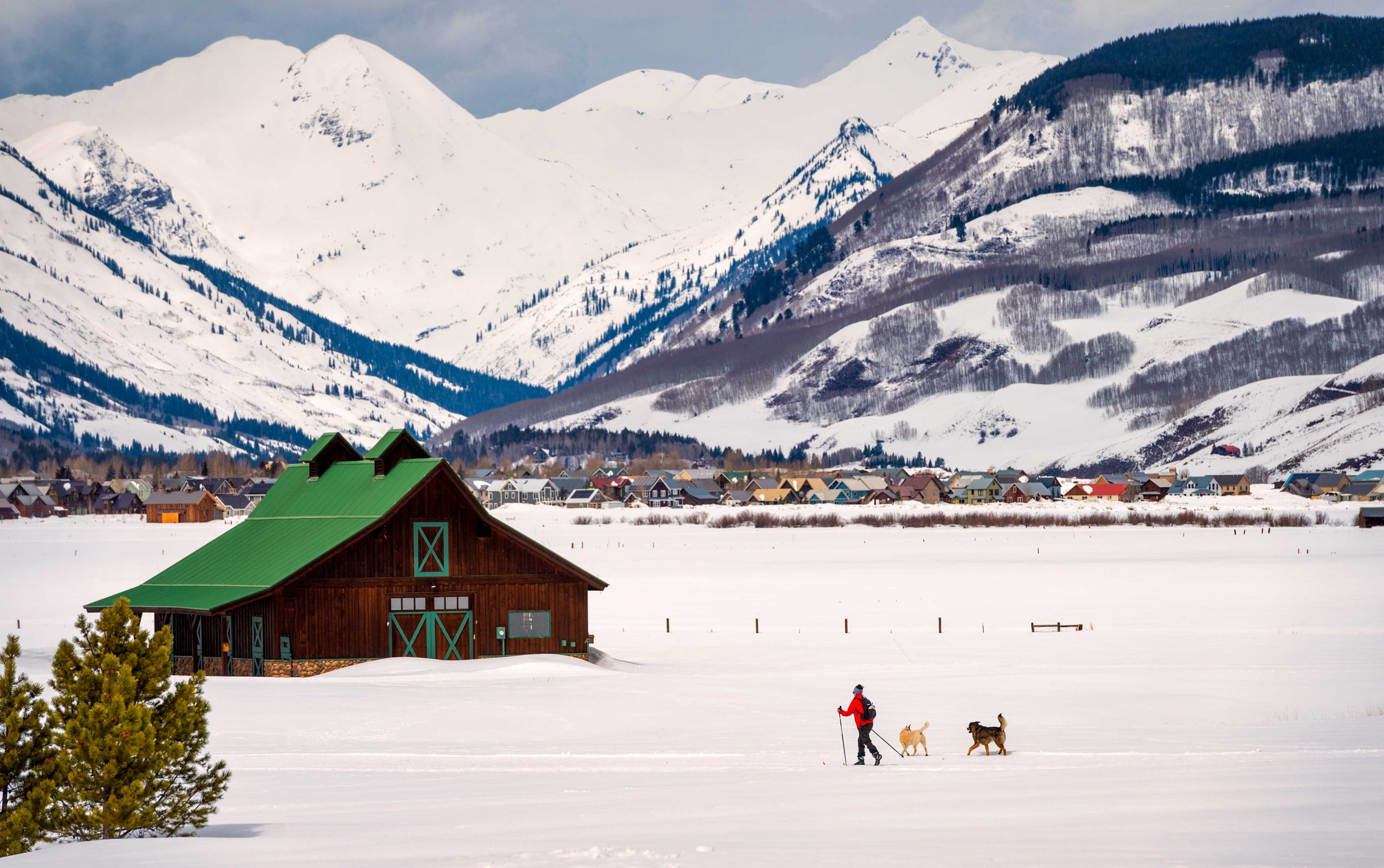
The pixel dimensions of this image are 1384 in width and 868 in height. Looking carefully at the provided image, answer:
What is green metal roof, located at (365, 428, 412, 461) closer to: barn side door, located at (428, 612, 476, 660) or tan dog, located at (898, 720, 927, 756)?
barn side door, located at (428, 612, 476, 660)

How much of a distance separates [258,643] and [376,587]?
4.02 m

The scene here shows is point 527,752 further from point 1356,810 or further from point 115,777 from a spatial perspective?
point 1356,810

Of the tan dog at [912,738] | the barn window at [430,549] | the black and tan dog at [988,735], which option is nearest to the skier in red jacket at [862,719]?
the tan dog at [912,738]

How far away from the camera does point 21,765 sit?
2120 centimetres

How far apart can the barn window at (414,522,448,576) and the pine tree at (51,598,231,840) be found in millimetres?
29567

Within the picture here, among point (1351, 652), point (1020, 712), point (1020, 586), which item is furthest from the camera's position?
point (1020, 586)

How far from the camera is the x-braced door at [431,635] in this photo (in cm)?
5259

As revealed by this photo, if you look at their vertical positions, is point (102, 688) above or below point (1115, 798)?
above

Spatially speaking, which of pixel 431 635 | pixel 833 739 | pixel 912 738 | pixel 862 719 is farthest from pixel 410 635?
pixel 862 719

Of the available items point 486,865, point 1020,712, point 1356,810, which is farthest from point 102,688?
point 1020,712

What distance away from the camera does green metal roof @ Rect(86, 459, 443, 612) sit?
170 ft

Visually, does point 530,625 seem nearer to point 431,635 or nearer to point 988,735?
point 431,635

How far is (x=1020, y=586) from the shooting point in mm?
91000

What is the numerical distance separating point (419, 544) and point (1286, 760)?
98.8 ft
